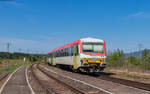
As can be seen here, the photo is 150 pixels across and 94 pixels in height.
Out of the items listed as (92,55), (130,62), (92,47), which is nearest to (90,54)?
(92,55)

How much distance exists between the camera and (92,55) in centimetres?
1895

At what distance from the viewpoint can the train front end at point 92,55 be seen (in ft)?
61.5

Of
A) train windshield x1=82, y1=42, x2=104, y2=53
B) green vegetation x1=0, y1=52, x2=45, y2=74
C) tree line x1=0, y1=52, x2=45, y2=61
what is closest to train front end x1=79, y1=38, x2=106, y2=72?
train windshield x1=82, y1=42, x2=104, y2=53

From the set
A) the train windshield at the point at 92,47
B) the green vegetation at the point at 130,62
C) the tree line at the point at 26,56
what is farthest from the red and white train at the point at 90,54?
the tree line at the point at 26,56

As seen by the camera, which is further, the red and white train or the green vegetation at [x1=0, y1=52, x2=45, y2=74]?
the green vegetation at [x1=0, y1=52, x2=45, y2=74]

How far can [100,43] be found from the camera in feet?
65.1

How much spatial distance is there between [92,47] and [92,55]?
89cm

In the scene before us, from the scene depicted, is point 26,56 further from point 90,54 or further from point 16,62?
point 90,54

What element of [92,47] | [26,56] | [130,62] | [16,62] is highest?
[26,56]

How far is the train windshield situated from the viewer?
19.3 metres

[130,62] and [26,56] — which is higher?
[26,56]

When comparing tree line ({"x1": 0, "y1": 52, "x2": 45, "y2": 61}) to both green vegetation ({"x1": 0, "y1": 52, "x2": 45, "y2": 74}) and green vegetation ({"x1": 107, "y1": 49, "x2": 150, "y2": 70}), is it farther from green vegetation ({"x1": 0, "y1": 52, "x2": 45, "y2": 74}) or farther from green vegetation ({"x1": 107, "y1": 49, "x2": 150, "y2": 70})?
green vegetation ({"x1": 107, "y1": 49, "x2": 150, "y2": 70})

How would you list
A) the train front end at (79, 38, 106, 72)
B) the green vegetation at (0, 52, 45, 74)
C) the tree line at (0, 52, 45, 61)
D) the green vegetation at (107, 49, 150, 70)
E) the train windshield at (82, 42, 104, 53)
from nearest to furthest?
the train front end at (79, 38, 106, 72) → the train windshield at (82, 42, 104, 53) → the green vegetation at (107, 49, 150, 70) → the green vegetation at (0, 52, 45, 74) → the tree line at (0, 52, 45, 61)

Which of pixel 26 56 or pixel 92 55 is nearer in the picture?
pixel 92 55
